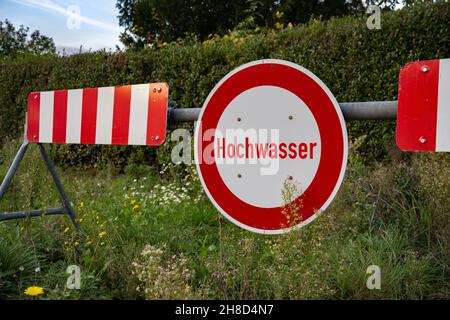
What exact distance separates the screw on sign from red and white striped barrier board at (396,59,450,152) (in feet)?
0.76

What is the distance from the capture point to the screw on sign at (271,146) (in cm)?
185

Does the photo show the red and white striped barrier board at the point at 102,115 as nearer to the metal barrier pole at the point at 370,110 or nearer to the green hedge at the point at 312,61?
the metal barrier pole at the point at 370,110

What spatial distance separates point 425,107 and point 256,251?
1.27 m

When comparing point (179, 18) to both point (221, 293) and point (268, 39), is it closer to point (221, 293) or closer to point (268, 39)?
point (268, 39)

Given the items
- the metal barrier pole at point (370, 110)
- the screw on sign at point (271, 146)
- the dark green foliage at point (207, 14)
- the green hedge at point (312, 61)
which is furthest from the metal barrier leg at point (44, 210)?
the dark green foliage at point (207, 14)

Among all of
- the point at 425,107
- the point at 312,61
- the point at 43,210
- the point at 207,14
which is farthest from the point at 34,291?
the point at 207,14

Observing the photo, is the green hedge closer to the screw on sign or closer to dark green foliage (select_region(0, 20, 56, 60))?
the screw on sign

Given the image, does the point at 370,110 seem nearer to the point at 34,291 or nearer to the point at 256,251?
the point at 256,251

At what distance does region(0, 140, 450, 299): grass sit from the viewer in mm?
2016

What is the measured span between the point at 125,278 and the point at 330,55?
143 inches

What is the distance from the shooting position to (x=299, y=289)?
75.7 inches

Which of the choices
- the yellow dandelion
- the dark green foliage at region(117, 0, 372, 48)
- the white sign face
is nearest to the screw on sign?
the white sign face

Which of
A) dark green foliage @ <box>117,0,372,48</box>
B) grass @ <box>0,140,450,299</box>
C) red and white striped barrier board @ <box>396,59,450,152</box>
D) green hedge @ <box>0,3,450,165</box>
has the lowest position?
grass @ <box>0,140,450,299</box>
